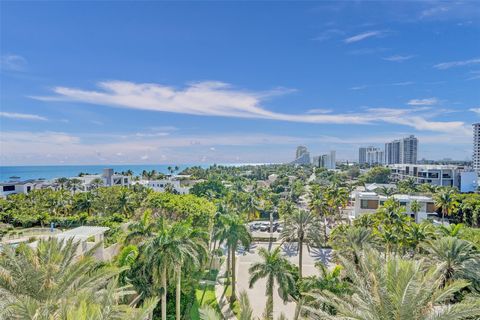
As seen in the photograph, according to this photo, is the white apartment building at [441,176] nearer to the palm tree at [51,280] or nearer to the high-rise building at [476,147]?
the high-rise building at [476,147]

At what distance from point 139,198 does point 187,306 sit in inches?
1111

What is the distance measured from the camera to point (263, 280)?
27.5 meters

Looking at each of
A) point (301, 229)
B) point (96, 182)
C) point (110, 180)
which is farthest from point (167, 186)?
point (301, 229)

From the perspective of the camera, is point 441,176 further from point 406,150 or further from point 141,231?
point 406,150

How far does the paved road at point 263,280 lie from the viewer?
22797 mm

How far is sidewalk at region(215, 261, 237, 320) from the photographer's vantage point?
22031 mm

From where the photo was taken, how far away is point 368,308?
8289mm

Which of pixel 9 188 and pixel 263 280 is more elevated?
pixel 9 188

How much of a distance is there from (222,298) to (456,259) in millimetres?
16503

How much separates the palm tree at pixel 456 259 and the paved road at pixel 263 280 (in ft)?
Result: 32.4

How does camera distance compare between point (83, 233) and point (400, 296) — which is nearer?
point (400, 296)

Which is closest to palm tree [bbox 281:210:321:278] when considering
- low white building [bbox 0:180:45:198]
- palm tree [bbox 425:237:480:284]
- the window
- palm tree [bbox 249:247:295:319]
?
palm tree [bbox 249:247:295:319]

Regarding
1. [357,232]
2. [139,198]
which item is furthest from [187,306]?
[139,198]

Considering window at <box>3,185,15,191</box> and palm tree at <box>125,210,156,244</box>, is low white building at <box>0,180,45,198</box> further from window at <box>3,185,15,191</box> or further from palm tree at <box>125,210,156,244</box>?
palm tree at <box>125,210,156,244</box>
